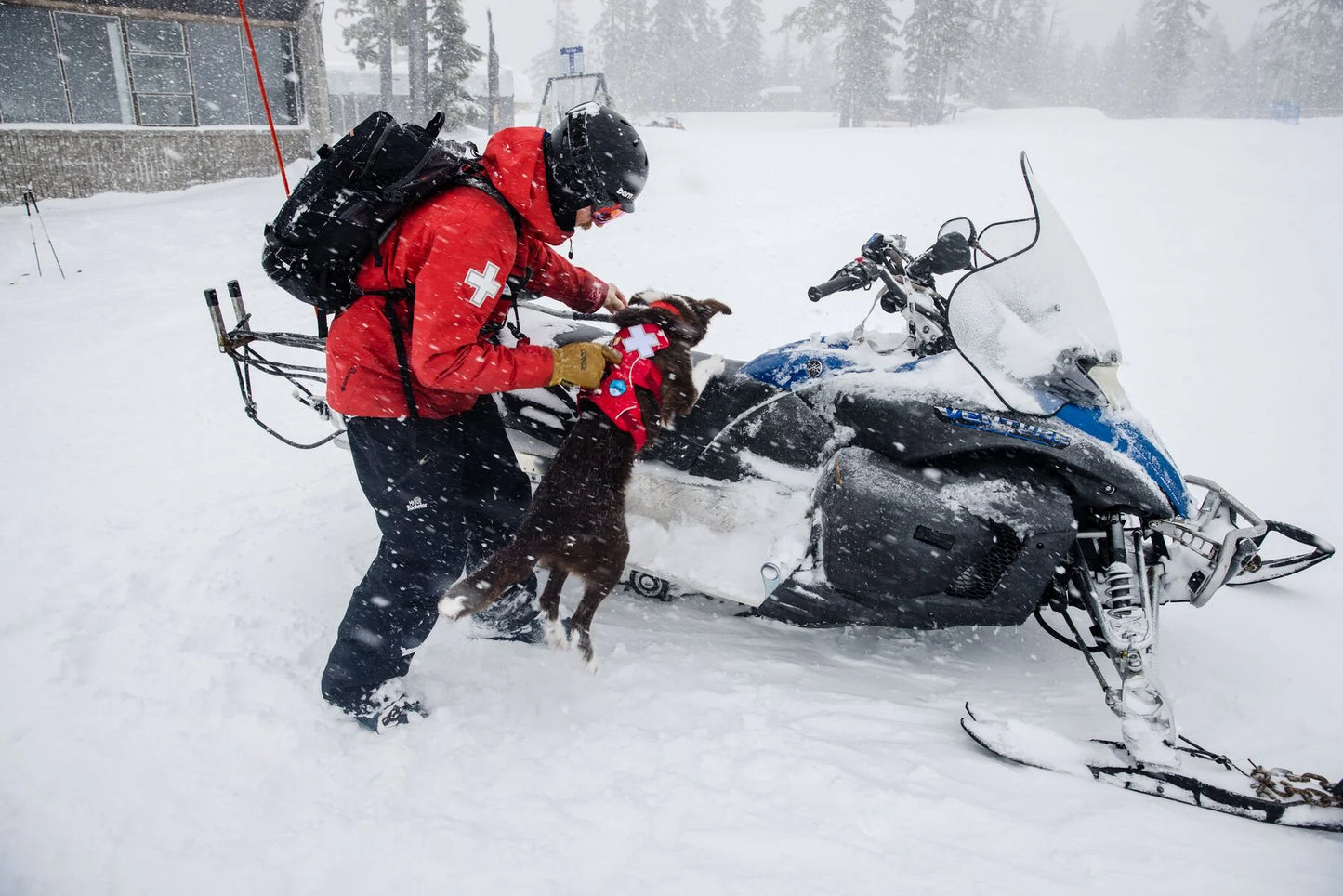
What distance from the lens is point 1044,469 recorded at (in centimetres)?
265

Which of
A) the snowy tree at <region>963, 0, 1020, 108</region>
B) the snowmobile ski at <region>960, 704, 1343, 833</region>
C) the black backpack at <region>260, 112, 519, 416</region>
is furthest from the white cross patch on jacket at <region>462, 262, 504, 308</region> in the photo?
the snowy tree at <region>963, 0, 1020, 108</region>

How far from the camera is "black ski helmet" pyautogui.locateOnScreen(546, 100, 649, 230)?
2.26m

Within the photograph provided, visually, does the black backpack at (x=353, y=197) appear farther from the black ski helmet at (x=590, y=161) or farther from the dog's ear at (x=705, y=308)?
the dog's ear at (x=705, y=308)

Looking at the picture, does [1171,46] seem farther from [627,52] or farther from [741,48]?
[627,52]

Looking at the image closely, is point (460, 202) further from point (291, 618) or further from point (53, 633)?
point (53, 633)

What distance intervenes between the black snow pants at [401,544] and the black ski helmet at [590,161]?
896mm

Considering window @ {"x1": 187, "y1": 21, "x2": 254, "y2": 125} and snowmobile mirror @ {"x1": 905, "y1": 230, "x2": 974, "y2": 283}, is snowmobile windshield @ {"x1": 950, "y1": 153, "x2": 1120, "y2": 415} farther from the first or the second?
window @ {"x1": 187, "y1": 21, "x2": 254, "y2": 125}

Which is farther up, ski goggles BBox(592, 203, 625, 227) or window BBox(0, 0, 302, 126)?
window BBox(0, 0, 302, 126)

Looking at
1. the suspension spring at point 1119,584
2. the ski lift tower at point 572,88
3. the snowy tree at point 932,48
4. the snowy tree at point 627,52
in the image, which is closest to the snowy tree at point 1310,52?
the snowy tree at point 932,48

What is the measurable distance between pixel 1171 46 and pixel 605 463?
5545cm

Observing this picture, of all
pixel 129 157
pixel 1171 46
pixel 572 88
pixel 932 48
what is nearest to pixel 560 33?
pixel 932 48

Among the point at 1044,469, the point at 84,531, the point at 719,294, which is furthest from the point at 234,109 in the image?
the point at 1044,469

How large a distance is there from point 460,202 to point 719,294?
6362 mm

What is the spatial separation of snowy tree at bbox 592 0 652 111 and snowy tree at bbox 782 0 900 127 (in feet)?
48.7
